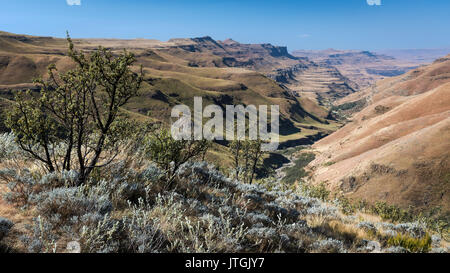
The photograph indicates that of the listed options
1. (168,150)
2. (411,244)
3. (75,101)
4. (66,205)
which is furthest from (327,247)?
(75,101)

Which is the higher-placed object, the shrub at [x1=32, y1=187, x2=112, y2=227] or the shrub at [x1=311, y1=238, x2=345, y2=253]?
the shrub at [x1=32, y1=187, x2=112, y2=227]

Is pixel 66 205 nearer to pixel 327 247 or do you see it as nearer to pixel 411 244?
pixel 327 247

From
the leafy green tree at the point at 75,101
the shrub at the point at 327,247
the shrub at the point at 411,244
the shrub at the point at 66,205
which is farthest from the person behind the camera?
the leafy green tree at the point at 75,101

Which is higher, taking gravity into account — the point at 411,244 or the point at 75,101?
the point at 75,101

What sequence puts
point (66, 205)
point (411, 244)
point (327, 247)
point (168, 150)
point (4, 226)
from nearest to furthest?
point (4, 226), point (66, 205), point (327, 247), point (411, 244), point (168, 150)

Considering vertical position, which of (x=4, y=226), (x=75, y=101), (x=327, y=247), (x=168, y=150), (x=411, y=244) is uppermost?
(x=75, y=101)

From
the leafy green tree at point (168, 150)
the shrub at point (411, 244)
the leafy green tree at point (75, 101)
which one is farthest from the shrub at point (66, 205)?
the shrub at point (411, 244)

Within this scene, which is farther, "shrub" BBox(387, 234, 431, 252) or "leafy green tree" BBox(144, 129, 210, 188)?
"leafy green tree" BBox(144, 129, 210, 188)

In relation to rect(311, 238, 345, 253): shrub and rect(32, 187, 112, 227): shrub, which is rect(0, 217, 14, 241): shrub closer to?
rect(32, 187, 112, 227): shrub

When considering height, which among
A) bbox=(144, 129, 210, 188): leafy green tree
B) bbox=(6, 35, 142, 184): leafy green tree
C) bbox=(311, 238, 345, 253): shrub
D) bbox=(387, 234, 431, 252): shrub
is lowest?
bbox=(387, 234, 431, 252): shrub

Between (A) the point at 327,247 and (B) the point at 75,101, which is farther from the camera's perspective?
(B) the point at 75,101

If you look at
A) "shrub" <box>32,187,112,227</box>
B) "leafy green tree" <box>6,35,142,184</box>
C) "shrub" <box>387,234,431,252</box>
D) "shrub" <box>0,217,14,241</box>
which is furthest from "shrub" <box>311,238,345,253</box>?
"shrub" <box>0,217,14,241</box>

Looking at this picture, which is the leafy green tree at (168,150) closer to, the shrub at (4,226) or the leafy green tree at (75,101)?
the leafy green tree at (75,101)
